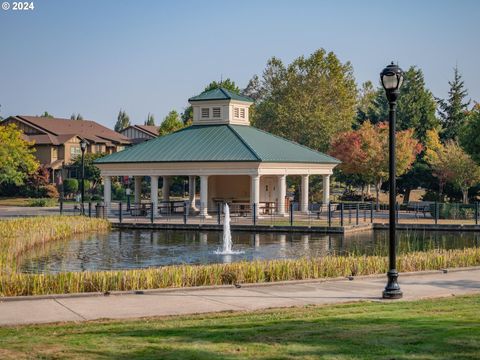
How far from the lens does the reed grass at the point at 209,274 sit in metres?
18.2

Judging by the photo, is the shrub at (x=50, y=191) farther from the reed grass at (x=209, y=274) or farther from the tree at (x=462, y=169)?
the reed grass at (x=209, y=274)

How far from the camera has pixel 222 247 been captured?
37.8 m

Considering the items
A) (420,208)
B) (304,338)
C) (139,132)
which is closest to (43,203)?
(420,208)

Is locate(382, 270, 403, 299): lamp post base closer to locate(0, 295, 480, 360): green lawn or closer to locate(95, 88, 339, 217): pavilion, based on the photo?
locate(0, 295, 480, 360): green lawn

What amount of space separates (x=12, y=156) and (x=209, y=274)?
63890mm

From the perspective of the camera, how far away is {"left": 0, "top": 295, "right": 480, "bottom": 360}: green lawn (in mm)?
10727

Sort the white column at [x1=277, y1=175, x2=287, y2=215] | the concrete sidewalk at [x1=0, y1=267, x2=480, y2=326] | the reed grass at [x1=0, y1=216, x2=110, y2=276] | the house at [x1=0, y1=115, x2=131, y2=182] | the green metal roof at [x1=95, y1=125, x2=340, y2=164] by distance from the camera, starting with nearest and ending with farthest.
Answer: the concrete sidewalk at [x1=0, y1=267, x2=480, y2=326] < the reed grass at [x1=0, y1=216, x2=110, y2=276] < the green metal roof at [x1=95, y1=125, x2=340, y2=164] < the white column at [x1=277, y1=175, x2=287, y2=215] < the house at [x1=0, y1=115, x2=131, y2=182]

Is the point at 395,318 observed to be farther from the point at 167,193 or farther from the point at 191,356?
the point at 167,193

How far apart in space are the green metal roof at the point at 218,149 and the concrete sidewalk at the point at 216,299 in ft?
104

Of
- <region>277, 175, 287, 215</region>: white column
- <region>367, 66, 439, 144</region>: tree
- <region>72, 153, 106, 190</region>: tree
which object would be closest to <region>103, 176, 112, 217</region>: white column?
<region>277, 175, 287, 215</region>: white column

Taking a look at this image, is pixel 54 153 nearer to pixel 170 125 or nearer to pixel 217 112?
pixel 170 125

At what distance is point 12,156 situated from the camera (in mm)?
80125

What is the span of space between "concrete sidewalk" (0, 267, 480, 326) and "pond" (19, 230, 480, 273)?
350 inches

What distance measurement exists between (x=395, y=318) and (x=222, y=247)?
2450 cm
